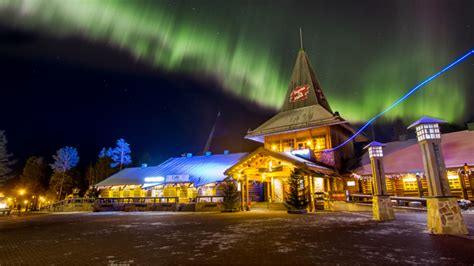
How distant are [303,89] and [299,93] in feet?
2.12

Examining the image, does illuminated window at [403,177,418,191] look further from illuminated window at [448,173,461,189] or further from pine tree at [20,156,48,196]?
pine tree at [20,156,48,196]

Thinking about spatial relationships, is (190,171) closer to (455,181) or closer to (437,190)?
(455,181)

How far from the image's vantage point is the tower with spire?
82.1 feet

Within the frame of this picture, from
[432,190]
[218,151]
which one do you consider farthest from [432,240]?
[218,151]

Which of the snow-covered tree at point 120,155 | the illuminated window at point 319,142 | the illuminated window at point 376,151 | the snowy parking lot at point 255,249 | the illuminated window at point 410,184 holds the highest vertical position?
the snow-covered tree at point 120,155

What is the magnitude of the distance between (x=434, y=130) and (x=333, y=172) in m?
15.0

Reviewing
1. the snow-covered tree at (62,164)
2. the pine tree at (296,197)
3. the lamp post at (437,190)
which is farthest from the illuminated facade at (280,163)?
the snow-covered tree at (62,164)

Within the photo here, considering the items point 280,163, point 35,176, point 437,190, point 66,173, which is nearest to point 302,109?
point 280,163

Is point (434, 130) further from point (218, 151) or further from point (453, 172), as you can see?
point (218, 151)

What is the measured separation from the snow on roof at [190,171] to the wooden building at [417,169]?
14115 millimetres

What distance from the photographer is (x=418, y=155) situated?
2258 centimetres

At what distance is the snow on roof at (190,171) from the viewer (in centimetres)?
2975

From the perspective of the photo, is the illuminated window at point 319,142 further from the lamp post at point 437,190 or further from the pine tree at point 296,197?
the lamp post at point 437,190

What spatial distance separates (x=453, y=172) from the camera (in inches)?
847
